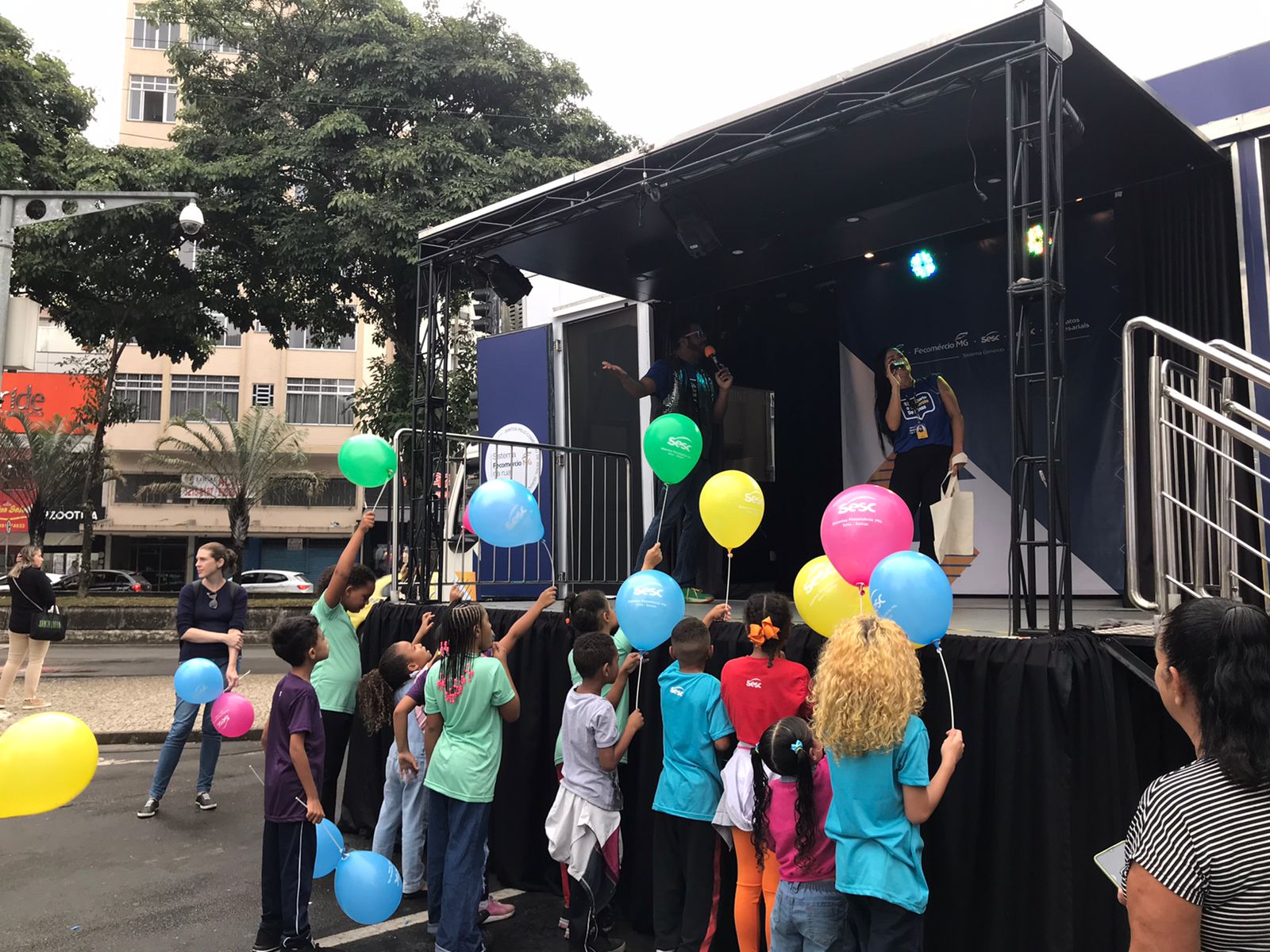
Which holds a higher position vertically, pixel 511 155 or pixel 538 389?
pixel 511 155

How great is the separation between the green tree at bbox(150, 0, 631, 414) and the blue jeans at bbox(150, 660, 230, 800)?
8.71 meters

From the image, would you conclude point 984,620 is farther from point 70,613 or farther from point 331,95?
point 70,613

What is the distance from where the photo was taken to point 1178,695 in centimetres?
189

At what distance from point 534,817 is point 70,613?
17.2m

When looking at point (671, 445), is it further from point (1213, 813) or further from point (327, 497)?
point (327, 497)

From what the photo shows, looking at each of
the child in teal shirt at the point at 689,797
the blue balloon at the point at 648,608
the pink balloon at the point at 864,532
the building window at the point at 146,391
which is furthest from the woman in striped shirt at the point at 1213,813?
the building window at the point at 146,391

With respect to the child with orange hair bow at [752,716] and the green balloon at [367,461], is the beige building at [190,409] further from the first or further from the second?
the child with orange hair bow at [752,716]

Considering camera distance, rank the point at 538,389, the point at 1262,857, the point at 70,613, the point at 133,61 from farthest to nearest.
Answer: the point at 133,61
the point at 70,613
the point at 538,389
the point at 1262,857

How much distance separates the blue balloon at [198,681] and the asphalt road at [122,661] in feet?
27.2

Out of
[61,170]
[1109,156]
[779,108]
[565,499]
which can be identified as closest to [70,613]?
[61,170]

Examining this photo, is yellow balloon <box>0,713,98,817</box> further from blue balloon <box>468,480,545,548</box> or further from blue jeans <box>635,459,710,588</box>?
blue jeans <box>635,459,710,588</box>

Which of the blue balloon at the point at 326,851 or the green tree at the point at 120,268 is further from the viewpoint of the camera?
the green tree at the point at 120,268

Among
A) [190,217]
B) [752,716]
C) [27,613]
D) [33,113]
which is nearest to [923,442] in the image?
[752,716]

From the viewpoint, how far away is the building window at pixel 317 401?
36594 mm
